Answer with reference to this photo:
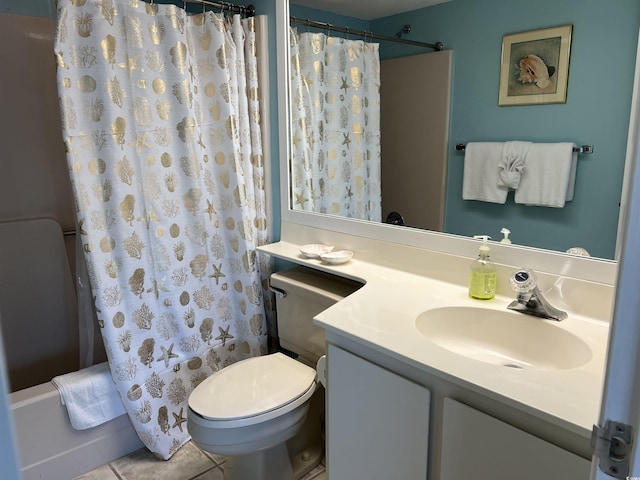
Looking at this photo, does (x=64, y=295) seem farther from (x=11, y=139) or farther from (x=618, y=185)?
(x=618, y=185)

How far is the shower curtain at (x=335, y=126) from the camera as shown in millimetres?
1919

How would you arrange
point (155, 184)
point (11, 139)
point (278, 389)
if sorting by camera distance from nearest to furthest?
point (278, 389)
point (155, 184)
point (11, 139)

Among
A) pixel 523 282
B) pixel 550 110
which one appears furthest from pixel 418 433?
pixel 550 110

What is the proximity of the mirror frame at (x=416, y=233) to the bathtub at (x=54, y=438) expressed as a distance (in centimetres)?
115

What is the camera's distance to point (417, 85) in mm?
1705

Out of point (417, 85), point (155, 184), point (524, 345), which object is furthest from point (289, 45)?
point (524, 345)

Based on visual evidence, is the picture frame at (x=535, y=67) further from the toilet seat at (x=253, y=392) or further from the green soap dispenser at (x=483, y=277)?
the toilet seat at (x=253, y=392)

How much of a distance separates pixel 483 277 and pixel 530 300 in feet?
0.51

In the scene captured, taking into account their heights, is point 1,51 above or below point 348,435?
above

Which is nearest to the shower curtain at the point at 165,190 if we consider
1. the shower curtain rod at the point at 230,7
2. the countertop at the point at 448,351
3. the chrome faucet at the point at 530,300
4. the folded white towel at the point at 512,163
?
the shower curtain rod at the point at 230,7

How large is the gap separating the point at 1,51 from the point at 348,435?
2.32 metres

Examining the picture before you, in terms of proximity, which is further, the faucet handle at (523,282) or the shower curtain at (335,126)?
the shower curtain at (335,126)

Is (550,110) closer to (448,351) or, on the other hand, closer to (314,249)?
(448,351)

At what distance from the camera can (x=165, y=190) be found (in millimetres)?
1910
